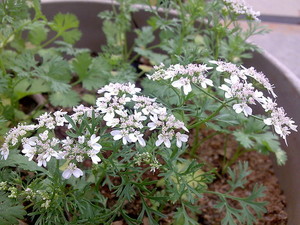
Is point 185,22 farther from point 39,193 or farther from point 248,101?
point 39,193

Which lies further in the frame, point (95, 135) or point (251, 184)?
point (251, 184)

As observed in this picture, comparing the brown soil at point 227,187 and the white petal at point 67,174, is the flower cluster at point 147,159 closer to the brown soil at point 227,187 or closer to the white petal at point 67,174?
the white petal at point 67,174

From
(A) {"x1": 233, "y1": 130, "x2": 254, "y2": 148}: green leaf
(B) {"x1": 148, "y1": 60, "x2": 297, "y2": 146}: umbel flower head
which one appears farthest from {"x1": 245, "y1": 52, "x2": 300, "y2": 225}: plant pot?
(B) {"x1": 148, "y1": 60, "x2": 297, "y2": 146}: umbel flower head

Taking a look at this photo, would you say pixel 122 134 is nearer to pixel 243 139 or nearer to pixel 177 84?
pixel 177 84

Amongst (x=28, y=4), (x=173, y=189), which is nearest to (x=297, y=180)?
(x=173, y=189)

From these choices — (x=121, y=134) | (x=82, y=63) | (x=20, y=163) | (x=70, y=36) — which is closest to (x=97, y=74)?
(x=82, y=63)
